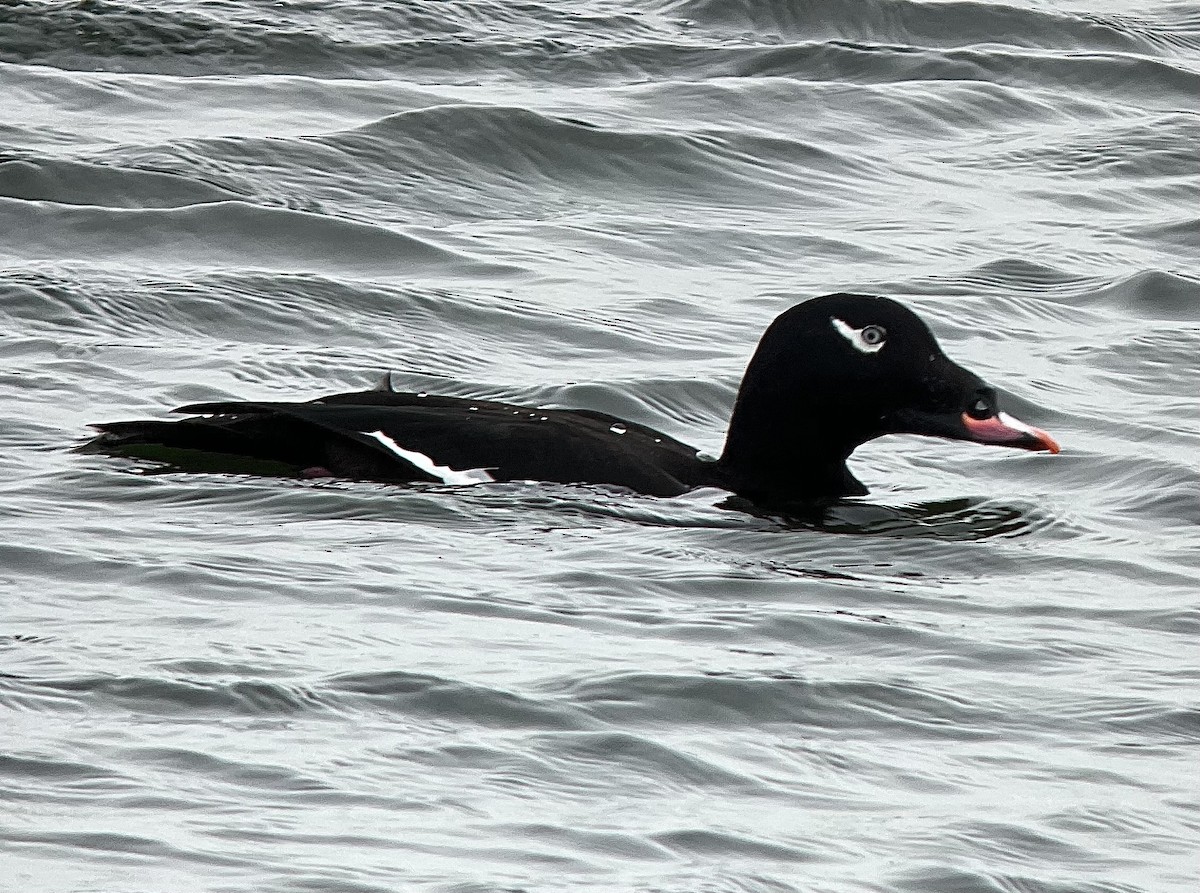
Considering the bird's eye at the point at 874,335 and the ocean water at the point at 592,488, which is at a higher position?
the bird's eye at the point at 874,335

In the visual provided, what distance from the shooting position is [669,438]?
25.3ft

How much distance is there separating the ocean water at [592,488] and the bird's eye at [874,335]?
0.48 m

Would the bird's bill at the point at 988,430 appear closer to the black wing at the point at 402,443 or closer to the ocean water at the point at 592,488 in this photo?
the ocean water at the point at 592,488

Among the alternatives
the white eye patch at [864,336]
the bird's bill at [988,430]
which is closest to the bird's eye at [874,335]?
the white eye patch at [864,336]

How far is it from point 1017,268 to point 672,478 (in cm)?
375

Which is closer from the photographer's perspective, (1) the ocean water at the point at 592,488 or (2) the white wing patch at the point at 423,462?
(1) the ocean water at the point at 592,488

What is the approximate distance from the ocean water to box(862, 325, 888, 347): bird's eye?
48cm

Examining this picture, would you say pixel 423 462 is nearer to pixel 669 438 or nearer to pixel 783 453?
pixel 669 438

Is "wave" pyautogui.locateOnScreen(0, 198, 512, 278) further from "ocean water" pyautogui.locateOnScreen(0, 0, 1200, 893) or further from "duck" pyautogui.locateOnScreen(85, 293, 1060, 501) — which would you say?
"duck" pyautogui.locateOnScreen(85, 293, 1060, 501)

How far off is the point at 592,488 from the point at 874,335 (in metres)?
0.94

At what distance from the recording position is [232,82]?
1268 centimetres

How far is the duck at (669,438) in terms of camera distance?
7.09 meters

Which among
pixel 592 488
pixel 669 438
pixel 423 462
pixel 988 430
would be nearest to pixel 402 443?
pixel 423 462

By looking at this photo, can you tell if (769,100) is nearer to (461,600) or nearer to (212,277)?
(212,277)
